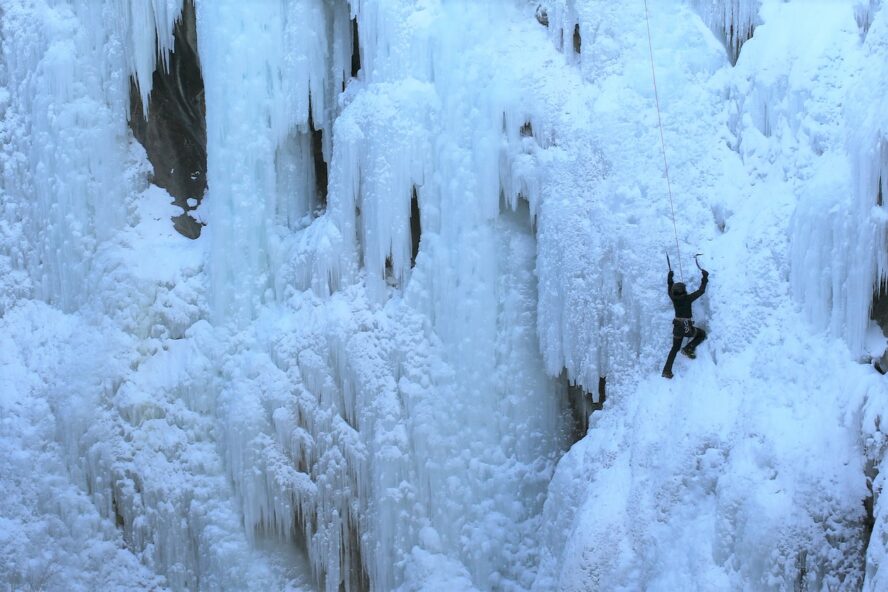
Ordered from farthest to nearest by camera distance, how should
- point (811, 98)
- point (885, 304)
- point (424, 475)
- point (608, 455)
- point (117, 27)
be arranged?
1. point (117, 27)
2. point (424, 475)
3. point (608, 455)
4. point (811, 98)
5. point (885, 304)

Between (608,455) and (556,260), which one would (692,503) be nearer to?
(608,455)

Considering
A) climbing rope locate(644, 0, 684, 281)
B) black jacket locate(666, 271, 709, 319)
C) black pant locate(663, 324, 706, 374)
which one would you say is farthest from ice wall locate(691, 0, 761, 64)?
black pant locate(663, 324, 706, 374)

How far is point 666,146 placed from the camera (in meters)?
10.7

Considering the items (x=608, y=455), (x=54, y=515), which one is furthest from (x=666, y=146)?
(x=54, y=515)

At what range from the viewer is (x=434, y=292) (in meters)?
11.7

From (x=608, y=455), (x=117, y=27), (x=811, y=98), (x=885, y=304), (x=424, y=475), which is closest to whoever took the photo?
(x=885, y=304)

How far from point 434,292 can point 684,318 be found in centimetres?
Result: 250

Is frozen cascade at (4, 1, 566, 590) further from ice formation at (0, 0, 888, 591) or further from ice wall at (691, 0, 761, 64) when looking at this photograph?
ice wall at (691, 0, 761, 64)

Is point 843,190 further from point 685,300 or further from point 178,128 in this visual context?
point 178,128

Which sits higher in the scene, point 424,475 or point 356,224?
point 356,224

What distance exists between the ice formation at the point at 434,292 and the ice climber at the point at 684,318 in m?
0.19

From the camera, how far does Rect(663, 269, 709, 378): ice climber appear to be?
10102mm

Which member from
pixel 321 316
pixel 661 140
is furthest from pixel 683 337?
pixel 321 316

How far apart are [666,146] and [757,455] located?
278 centimetres
